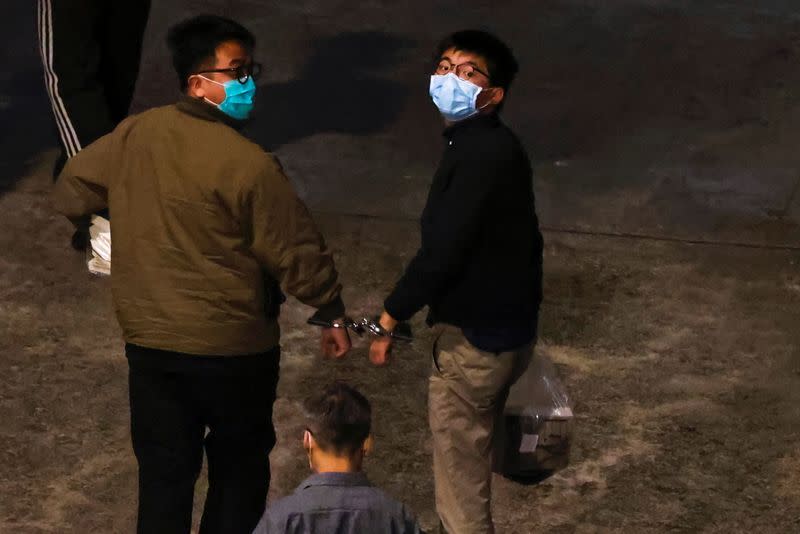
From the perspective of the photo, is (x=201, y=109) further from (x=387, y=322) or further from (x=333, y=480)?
(x=333, y=480)

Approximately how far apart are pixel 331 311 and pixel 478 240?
554 millimetres

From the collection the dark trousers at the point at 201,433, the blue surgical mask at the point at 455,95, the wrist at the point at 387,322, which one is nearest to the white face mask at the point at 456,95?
the blue surgical mask at the point at 455,95

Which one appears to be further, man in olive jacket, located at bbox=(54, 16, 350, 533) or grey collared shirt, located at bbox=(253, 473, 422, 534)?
man in olive jacket, located at bbox=(54, 16, 350, 533)

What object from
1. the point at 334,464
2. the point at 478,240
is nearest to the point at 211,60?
the point at 478,240

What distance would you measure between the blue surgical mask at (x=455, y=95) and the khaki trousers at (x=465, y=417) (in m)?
0.72

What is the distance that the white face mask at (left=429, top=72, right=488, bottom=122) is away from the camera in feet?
13.8

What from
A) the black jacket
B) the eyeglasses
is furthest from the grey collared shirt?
the eyeglasses

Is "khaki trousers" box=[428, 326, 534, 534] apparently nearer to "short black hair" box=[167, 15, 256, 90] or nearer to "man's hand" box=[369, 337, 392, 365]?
"man's hand" box=[369, 337, 392, 365]

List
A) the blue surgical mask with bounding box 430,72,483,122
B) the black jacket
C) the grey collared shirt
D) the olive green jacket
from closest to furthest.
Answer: the grey collared shirt, the olive green jacket, the black jacket, the blue surgical mask with bounding box 430,72,483,122

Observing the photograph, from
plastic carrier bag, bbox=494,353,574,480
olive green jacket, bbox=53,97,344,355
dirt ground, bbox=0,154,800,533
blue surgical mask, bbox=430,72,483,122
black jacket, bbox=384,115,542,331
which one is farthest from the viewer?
dirt ground, bbox=0,154,800,533

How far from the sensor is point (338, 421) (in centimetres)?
346

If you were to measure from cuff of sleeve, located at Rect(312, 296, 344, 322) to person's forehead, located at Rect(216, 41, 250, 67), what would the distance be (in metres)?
0.82

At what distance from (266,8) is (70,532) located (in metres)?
6.02

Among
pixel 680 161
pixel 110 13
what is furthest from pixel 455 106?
pixel 680 161
